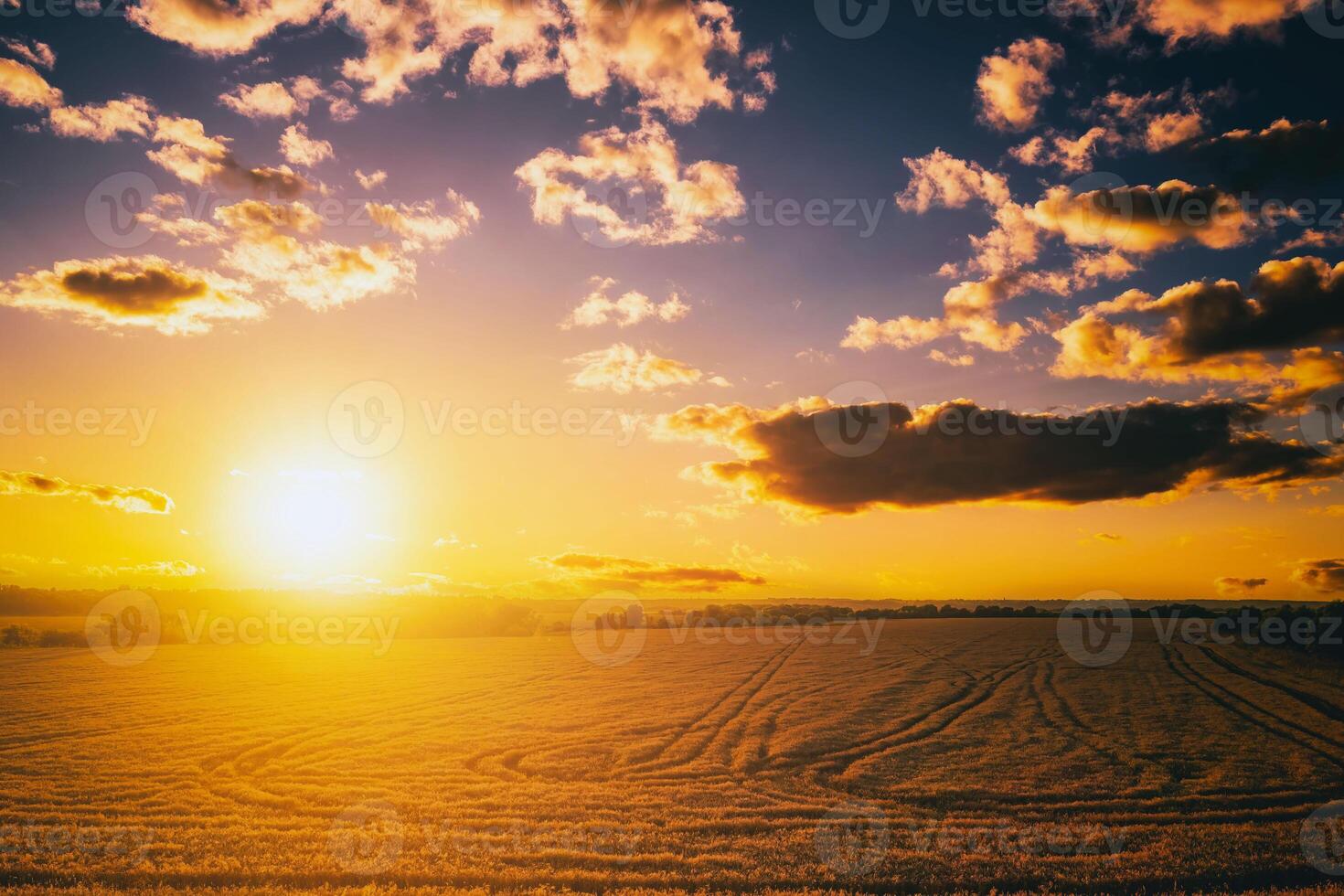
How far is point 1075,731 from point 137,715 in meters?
49.0

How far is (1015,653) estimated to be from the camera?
217ft

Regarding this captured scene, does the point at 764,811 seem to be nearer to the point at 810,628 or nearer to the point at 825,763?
the point at 825,763

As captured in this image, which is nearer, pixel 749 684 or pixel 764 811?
pixel 764 811

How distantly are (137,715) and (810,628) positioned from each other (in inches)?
3130

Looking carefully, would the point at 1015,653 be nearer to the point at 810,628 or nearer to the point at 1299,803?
the point at 810,628

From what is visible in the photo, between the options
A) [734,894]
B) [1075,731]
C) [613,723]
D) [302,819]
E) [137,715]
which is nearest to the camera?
[734,894]

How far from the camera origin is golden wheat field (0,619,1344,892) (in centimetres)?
1750

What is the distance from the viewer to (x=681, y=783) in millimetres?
24734

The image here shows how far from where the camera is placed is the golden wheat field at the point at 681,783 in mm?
17500

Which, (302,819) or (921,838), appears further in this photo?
(302,819)

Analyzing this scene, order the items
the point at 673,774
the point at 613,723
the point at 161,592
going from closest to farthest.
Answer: the point at 673,774 → the point at 613,723 → the point at 161,592

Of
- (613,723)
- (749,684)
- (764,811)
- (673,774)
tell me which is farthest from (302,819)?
(749,684)

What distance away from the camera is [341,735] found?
33.4 metres

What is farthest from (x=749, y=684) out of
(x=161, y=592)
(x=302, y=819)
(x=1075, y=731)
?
(x=161, y=592)
